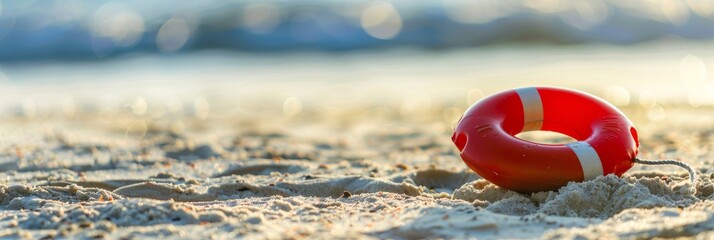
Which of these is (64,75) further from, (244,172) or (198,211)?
(198,211)

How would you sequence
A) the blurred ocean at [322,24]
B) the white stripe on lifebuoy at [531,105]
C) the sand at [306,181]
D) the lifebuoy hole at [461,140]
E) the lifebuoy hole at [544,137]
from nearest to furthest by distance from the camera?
the sand at [306,181] < the lifebuoy hole at [461,140] < the white stripe on lifebuoy at [531,105] < the lifebuoy hole at [544,137] < the blurred ocean at [322,24]

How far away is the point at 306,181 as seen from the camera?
12.8ft

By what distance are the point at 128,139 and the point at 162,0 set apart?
47.4 ft

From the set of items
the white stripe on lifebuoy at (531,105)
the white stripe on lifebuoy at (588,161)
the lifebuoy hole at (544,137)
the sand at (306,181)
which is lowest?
the lifebuoy hole at (544,137)

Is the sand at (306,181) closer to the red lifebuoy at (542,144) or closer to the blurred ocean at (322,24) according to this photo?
the red lifebuoy at (542,144)

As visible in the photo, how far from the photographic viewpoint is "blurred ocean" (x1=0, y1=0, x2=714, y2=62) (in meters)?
16.4

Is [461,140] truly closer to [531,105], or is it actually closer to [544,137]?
[531,105]

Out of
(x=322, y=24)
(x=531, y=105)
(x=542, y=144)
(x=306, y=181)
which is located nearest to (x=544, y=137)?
(x=531, y=105)

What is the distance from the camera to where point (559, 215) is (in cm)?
301

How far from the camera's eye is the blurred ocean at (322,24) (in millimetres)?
16406

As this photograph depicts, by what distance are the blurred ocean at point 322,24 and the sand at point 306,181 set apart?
8.53m

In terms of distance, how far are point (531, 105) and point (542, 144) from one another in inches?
13.7

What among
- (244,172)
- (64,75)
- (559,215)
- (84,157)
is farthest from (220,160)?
(64,75)

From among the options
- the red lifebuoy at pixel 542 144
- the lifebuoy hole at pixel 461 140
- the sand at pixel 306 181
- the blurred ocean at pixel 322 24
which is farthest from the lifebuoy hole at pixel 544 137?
the blurred ocean at pixel 322 24
